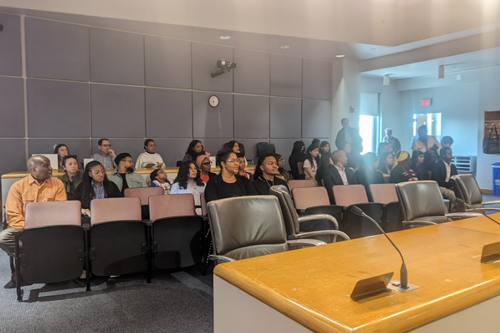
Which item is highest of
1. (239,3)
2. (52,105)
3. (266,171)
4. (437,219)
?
(239,3)

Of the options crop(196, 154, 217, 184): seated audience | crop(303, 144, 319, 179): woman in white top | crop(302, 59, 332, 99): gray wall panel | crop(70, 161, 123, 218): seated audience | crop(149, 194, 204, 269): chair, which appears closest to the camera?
crop(149, 194, 204, 269): chair

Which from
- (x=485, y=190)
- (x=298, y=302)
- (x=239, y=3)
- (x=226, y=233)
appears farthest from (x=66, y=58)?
(x=485, y=190)

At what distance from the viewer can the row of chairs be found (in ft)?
11.4

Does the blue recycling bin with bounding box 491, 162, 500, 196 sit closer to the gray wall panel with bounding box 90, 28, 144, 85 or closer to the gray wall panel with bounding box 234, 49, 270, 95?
the gray wall panel with bounding box 234, 49, 270, 95

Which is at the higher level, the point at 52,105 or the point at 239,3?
the point at 239,3

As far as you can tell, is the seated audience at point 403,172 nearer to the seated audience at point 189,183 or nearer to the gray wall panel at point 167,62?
the seated audience at point 189,183

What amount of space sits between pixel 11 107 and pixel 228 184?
4.65m

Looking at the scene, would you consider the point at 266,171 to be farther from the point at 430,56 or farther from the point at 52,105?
the point at 430,56

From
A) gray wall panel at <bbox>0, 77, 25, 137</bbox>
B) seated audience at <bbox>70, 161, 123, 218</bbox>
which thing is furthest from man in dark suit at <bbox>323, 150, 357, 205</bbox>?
gray wall panel at <bbox>0, 77, 25, 137</bbox>

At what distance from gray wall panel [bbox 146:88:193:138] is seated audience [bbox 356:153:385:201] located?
145 inches

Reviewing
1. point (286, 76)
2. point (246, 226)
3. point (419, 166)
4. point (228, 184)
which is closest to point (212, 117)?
point (286, 76)

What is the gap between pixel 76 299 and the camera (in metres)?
3.55

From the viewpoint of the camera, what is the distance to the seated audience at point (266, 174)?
183 inches

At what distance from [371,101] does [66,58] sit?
9.26m
